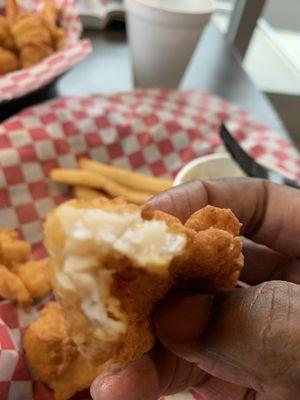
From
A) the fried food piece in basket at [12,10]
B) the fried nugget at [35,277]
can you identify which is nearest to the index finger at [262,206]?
the fried nugget at [35,277]

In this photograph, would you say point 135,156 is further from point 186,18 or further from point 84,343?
point 84,343

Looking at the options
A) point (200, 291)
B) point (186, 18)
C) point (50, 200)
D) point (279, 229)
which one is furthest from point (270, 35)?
point (200, 291)

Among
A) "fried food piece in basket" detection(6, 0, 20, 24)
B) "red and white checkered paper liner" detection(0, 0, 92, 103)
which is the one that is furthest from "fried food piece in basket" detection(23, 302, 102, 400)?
"fried food piece in basket" detection(6, 0, 20, 24)

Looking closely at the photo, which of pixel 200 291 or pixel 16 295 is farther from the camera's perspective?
pixel 16 295

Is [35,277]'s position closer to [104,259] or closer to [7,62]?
[104,259]

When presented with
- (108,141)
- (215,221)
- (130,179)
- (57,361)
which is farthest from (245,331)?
(108,141)

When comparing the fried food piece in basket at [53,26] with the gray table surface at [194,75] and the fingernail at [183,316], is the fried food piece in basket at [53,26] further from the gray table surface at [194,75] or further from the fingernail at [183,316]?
the fingernail at [183,316]

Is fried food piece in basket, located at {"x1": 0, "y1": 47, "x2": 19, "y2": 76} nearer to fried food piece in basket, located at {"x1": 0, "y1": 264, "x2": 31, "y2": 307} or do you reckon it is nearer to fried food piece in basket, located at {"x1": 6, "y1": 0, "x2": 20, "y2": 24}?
fried food piece in basket, located at {"x1": 6, "y1": 0, "x2": 20, "y2": 24}
